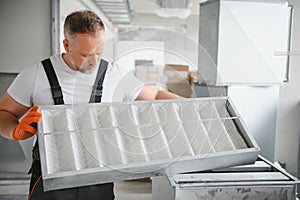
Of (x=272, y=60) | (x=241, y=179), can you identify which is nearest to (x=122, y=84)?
(x=241, y=179)

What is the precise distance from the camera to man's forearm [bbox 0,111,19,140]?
121cm

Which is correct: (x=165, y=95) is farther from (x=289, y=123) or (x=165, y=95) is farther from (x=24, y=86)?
(x=289, y=123)

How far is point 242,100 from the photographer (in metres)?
2.84

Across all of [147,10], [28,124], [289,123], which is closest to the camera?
[28,124]

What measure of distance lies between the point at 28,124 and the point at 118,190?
6.71 ft

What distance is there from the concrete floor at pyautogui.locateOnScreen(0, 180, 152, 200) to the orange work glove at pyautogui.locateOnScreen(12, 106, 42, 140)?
1789 millimetres

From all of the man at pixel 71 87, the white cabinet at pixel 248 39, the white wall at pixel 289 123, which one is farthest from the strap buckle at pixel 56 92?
the white wall at pixel 289 123

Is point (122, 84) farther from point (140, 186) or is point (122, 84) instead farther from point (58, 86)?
point (140, 186)

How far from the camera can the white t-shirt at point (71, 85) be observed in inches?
48.7

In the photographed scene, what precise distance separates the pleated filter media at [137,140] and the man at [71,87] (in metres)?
0.08

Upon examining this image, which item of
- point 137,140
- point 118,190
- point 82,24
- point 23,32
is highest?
point 23,32

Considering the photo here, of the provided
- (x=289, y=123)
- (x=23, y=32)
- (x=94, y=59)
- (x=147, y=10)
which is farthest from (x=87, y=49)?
(x=147, y=10)

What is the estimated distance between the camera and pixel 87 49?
3.80 ft

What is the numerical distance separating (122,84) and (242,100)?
5.94ft
